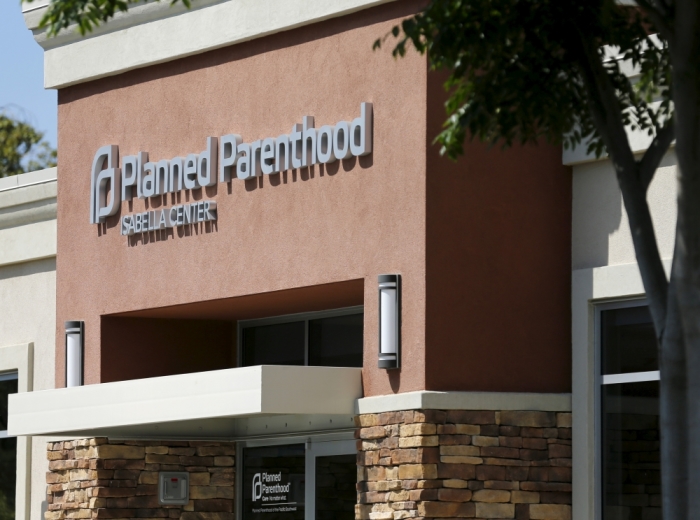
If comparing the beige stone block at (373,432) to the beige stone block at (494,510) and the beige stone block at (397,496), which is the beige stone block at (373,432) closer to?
the beige stone block at (397,496)

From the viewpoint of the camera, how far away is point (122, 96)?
59.3ft

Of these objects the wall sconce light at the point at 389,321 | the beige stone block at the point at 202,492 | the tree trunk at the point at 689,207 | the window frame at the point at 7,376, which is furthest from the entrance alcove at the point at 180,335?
the tree trunk at the point at 689,207

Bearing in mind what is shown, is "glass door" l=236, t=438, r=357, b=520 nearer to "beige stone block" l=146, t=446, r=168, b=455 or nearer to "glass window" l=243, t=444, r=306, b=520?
"glass window" l=243, t=444, r=306, b=520

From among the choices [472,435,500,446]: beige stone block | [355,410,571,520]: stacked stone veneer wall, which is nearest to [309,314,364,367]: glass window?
[355,410,571,520]: stacked stone veneer wall

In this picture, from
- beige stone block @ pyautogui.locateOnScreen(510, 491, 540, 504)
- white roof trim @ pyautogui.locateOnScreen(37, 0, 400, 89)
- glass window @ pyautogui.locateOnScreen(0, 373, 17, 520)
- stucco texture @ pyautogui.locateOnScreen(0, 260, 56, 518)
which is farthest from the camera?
glass window @ pyautogui.locateOnScreen(0, 373, 17, 520)

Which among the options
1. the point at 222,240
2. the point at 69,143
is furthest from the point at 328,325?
the point at 69,143

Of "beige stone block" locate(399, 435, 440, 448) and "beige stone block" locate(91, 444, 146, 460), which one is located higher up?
"beige stone block" locate(399, 435, 440, 448)

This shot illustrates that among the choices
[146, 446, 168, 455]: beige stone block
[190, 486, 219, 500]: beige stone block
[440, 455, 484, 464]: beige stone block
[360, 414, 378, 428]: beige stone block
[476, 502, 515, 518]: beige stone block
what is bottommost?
[476, 502, 515, 518]: beige stone block

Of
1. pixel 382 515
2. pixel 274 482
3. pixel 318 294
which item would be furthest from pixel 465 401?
pixel 274 482

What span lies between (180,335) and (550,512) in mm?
5851

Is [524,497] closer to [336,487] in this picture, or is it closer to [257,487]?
[336,487]

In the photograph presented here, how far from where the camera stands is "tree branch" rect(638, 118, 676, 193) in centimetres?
924

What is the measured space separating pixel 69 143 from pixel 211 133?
2751mm

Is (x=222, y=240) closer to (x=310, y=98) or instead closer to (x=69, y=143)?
(x=310, y=98)
